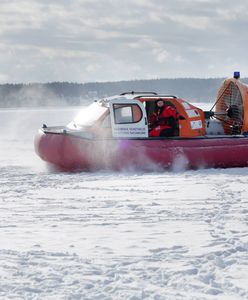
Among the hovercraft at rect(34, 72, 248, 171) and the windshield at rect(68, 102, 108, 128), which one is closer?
the hovercraft at rect(34, 72, 248, 171)

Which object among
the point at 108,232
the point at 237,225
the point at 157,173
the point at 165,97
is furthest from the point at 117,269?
the point at 165,97

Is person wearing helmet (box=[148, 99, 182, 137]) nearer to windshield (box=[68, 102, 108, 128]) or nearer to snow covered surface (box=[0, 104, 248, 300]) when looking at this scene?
windshield (box=[68, 102, 108, 128])

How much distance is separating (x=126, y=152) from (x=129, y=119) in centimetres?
84

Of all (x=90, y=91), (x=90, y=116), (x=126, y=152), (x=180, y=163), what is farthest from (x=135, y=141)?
(x=90, y=91)

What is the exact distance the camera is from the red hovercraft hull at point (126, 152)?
30.4ft

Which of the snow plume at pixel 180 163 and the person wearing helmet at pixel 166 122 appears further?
the person wearing helmet at pixel 166 122

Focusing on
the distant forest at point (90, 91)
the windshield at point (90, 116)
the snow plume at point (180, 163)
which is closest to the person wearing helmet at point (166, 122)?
the snow plume at point (180, 163)

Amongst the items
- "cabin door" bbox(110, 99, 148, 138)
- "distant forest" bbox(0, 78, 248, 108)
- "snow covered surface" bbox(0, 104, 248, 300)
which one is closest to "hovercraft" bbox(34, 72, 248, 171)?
"cabin door" bbox(110, 99, 148, 138)

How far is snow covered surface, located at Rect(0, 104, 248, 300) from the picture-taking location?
3764 millimetres

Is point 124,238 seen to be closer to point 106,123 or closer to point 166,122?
point 106,123

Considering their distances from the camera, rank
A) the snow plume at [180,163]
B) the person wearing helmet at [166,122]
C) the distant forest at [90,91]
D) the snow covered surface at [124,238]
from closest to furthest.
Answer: the snow covered surface at [124,238]
the snow plume at [180,163]
the person wearing helmet at [166,122]
the distant forest at [90,91]

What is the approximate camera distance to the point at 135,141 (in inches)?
368

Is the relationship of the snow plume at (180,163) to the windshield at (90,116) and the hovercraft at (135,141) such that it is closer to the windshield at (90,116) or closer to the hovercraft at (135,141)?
the hovercraft at (135,141)

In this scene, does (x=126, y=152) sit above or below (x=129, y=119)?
below
